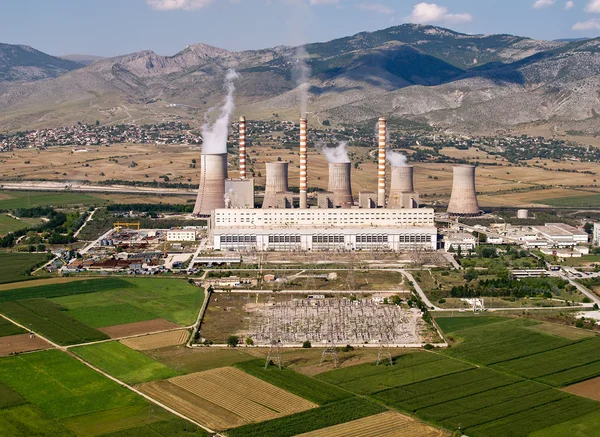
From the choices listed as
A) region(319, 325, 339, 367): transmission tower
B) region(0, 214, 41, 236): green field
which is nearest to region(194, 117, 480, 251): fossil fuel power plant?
region(0, 214, 41, 236): green field

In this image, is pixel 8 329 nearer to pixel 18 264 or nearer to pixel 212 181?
pixel 18 264

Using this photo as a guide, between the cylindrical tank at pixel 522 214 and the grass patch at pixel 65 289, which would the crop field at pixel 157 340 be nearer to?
the grass patch at pixel 65 289

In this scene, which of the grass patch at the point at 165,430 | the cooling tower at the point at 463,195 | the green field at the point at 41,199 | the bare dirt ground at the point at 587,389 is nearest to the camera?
the grass patch at the point at 165,430

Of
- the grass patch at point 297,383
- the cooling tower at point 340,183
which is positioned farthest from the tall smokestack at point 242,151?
the grass patch at point 297,383

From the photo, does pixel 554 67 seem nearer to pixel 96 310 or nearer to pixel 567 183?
pixel 567 183

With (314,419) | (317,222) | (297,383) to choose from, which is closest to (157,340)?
(297,383)

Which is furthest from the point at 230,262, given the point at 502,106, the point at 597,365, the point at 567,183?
the point at 502,106
